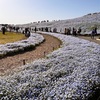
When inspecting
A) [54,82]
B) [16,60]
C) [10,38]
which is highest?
[54,82]

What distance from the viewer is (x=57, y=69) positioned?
20.2 metres

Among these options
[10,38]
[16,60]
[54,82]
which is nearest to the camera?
[54,82]

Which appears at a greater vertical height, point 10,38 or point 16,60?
point 16,60

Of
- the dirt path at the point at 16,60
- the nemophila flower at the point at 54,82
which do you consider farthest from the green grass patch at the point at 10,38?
the nemophila flower at the point at 54,82

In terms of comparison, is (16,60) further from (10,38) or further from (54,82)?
(10,38)

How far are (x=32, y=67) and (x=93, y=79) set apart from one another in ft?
19.2

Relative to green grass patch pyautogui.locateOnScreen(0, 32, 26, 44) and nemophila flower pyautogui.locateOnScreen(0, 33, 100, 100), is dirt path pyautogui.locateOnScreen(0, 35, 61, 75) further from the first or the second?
green grass patch pyautogui.locateOnScreen(0, 32, 26, 44)

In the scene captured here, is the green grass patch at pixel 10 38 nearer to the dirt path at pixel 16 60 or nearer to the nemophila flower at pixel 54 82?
the dirt path at pixel 16 60

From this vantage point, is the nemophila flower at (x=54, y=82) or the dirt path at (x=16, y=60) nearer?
the nemophila flower at (x=54, y=82)

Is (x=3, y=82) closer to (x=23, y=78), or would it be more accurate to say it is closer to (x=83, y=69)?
(x=23, y=78)

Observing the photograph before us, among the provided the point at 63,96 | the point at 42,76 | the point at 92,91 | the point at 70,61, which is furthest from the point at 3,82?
the point at 70,61

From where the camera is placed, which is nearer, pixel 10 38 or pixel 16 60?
pixel 16 60

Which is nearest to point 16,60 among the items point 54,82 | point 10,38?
point 54,82

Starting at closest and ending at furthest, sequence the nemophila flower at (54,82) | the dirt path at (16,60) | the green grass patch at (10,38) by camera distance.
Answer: the nemophila flower at (54,82)
the dirt path at (16,60)
the green grass patch at (10,38)
